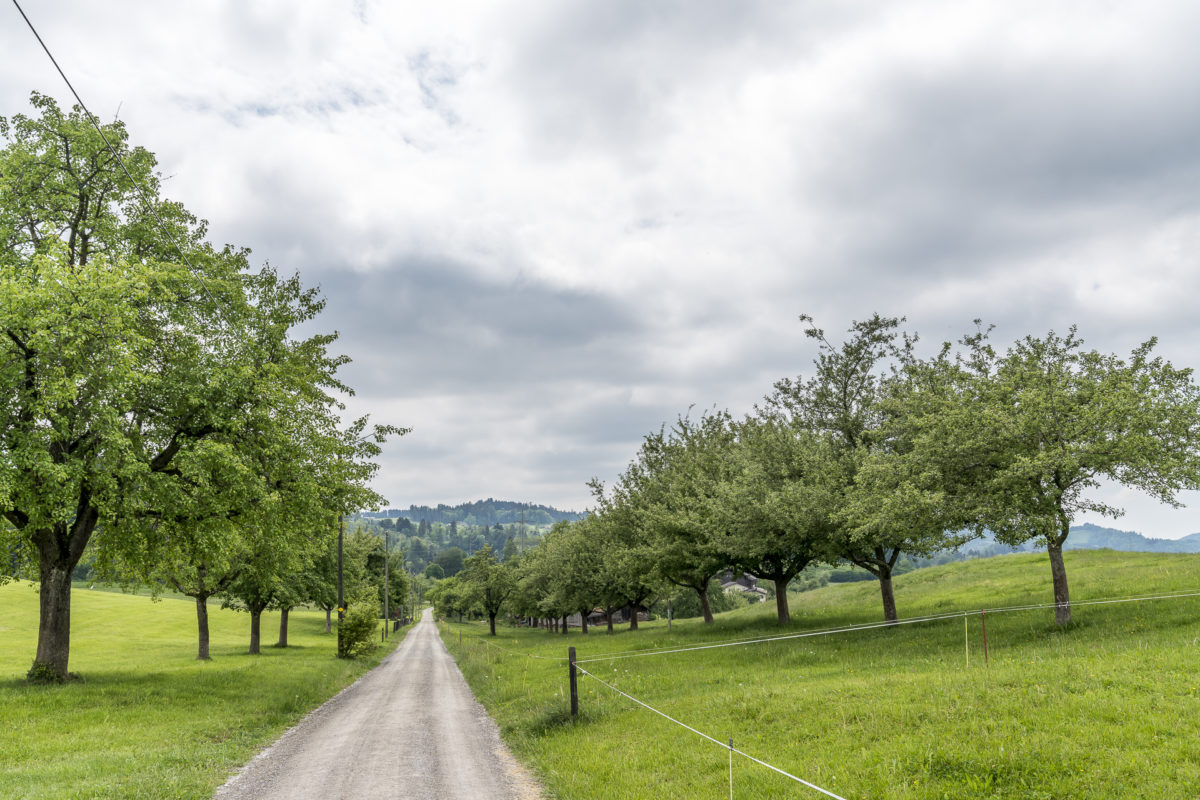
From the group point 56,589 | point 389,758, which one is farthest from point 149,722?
point 389,758

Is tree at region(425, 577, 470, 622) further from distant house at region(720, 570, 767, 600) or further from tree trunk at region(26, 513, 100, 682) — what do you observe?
tree trunk at region(26, 513, 100, 682)

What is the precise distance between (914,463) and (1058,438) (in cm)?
395

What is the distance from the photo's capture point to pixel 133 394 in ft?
62.0

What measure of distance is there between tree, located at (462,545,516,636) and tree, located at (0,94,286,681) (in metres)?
53.5

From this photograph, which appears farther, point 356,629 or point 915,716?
point 356,629

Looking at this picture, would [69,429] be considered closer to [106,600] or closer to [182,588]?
[182,588]

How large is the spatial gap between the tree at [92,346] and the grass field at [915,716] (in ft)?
44.1

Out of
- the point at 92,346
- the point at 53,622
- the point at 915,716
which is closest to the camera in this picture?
the point at 915,716

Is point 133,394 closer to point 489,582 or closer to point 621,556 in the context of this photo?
point 621,556

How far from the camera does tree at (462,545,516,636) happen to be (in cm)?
7338

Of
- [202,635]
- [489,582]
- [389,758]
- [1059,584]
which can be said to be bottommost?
[489,582]

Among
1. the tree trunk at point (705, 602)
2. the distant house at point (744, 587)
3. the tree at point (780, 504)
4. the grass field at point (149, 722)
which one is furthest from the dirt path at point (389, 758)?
the distant house at point (744, 587)

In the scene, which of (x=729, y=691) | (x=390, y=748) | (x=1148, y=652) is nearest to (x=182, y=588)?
(x=390, y=748)

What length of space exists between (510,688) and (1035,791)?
59.3 ft
